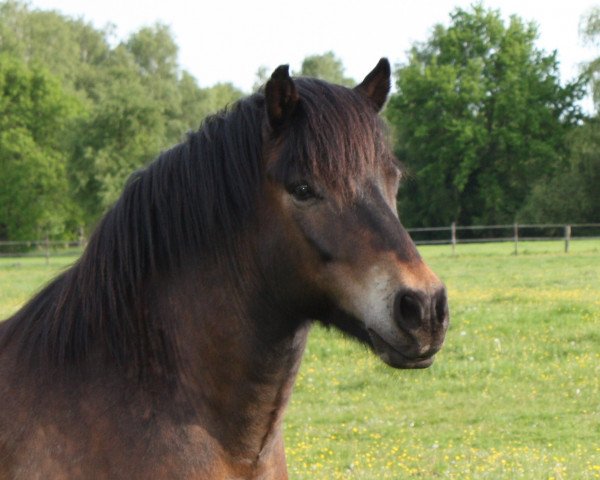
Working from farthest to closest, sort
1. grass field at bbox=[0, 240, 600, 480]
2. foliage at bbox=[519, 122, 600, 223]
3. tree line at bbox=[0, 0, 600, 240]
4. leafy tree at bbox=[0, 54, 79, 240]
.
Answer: leafy tree at bbox=[0, 54, 79, 240]
tree line at bbox=[0, 0, 600, 240]
foliage at bbox=[519, 122, 600, 223]
grass field at bbox=[0, 240, 600, 480]

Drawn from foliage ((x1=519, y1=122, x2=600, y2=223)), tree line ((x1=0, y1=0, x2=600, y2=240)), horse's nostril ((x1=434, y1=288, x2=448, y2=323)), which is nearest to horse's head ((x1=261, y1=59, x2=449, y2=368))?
horse's nostril ((x1=434, y1=288, x2=448, y2=323))

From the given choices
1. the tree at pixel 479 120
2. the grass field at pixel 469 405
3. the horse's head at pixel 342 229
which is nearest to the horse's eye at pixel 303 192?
the horse's head at pixel 342 229

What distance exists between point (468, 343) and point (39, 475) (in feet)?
33.5

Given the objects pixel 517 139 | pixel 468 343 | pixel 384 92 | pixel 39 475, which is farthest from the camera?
pixel 517 139

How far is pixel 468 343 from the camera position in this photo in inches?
489

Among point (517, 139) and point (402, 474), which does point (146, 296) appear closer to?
point (402, 474)

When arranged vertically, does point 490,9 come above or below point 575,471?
above

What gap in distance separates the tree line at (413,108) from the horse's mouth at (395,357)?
51.6 meters

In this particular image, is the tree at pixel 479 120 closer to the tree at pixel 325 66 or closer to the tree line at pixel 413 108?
the tree line at pixel 413 108

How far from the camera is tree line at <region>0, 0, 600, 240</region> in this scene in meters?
57.7

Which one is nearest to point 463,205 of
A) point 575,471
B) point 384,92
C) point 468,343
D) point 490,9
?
point 490,9

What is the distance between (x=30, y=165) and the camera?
59344 mm

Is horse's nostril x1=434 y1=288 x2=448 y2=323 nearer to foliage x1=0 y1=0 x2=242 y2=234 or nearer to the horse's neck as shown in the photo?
the horse's neck

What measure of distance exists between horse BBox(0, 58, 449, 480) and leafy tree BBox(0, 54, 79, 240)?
58052mm
